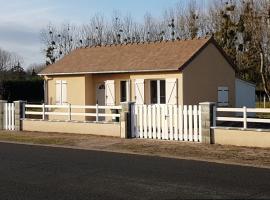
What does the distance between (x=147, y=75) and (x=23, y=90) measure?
3082cm

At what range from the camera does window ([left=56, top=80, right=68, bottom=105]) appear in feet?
95.0

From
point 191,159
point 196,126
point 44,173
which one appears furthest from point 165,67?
point 44,173

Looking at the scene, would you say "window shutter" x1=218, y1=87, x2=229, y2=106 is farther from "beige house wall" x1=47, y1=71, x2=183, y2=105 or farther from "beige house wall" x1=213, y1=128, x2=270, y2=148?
"beige house wall" x1=213, y1=128, x2=270, y2=148

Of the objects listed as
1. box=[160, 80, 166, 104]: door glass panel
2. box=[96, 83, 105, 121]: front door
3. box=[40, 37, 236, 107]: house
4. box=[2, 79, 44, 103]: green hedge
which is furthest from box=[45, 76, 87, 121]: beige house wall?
box=[2, 79, 44, 103]: green hedge

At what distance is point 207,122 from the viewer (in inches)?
658

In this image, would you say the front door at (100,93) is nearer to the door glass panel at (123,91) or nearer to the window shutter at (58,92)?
the door glass panel at (123,91)

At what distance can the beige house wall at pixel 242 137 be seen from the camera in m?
15.4

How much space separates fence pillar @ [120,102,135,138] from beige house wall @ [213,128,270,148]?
358 centimetres

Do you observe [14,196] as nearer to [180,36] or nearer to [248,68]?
[248,68]

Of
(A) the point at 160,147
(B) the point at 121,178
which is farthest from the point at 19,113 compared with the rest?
(B) the point at 121,178

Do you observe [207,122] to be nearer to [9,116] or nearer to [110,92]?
[9,116]

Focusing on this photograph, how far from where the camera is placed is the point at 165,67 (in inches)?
990

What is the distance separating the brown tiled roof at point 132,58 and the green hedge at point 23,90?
22454 millimetres

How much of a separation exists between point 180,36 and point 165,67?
2458 cm
